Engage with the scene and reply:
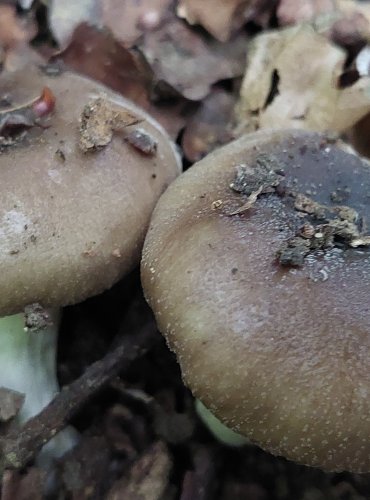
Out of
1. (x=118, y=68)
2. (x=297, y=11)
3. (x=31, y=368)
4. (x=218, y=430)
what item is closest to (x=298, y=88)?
(x=297, y=11)

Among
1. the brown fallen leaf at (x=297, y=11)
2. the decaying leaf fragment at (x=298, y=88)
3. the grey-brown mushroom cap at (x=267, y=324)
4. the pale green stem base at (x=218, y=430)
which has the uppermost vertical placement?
the grey-brown mushroom cap at (x=267, y=324)

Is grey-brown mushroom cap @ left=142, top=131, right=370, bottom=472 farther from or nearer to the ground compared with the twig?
farther from the ground

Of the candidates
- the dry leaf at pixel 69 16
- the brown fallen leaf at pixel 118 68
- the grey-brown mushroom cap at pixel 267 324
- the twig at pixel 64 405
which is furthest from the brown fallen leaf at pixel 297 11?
the twig at pixel 64 405

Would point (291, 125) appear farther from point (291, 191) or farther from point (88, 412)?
point (88, 412)

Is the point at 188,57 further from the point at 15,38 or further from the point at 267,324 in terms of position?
the point at 267,324

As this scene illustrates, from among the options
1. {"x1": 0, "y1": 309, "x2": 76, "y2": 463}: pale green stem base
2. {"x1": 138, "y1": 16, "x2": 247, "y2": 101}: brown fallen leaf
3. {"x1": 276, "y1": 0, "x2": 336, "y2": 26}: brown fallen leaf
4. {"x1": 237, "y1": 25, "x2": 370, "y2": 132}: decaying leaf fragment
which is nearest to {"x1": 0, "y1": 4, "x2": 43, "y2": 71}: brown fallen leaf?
{"x1": 138, "y1": 16, "x2": 247, "y2": 101}: brown fallen leaf

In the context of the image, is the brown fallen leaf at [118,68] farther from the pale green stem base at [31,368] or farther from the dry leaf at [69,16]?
the pale green stem base at [31,368]

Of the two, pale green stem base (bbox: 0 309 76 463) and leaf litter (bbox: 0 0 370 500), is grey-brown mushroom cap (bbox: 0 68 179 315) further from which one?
pale green stem base (bbox: 0 309 76 463)
